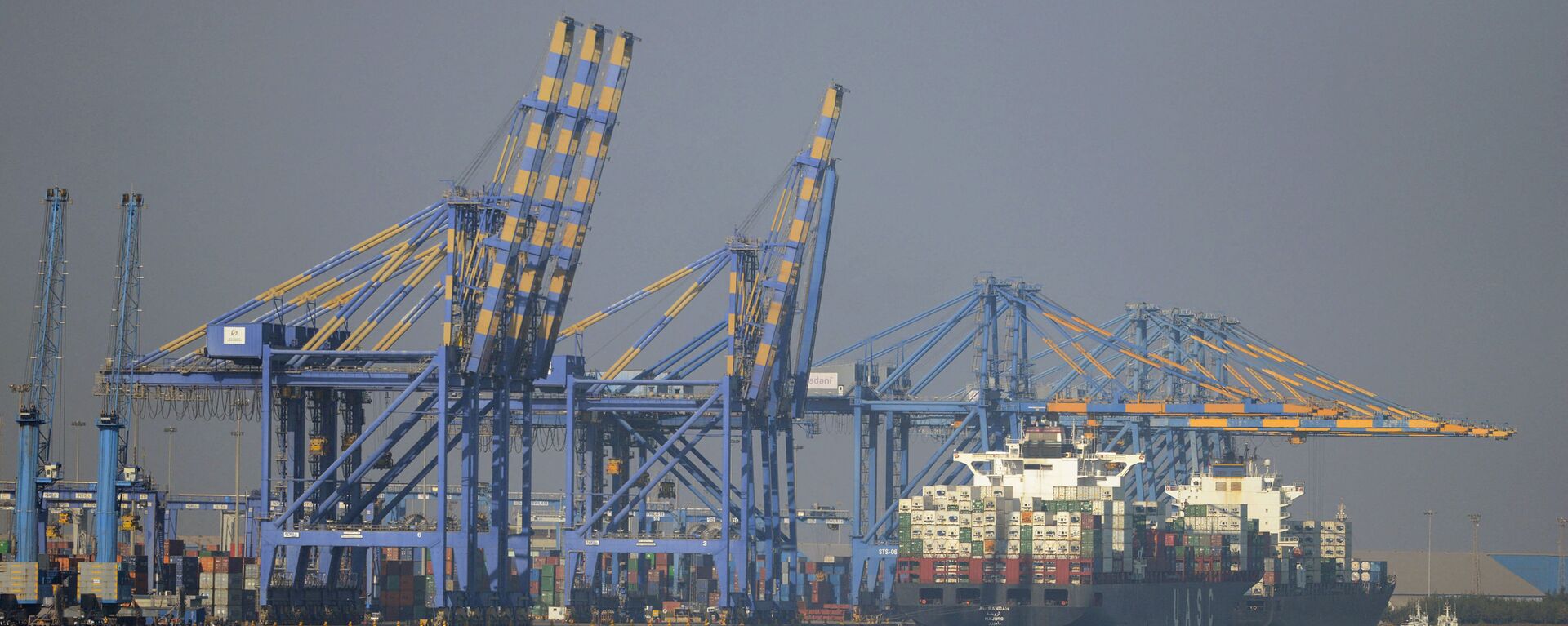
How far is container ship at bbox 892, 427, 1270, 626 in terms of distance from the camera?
68750mm

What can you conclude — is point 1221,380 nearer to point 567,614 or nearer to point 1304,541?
point 1304,541

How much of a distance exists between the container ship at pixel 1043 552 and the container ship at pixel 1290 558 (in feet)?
31.0

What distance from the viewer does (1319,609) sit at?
302ft

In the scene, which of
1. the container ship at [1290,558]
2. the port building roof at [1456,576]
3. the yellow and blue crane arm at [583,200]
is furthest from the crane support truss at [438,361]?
the port building roof at [1456,576]

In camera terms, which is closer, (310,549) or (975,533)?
(310,549)

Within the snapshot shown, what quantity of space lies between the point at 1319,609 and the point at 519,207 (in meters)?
44.9

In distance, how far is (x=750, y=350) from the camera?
252ft

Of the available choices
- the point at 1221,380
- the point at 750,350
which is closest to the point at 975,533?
the point at 750,350

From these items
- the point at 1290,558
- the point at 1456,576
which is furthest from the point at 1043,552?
the point at 1456,576

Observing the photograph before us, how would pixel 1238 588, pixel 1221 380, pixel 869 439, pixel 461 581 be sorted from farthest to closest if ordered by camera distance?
pixel 1221 380
pixel 869 439
pixel 1238 588
pixel 461 581

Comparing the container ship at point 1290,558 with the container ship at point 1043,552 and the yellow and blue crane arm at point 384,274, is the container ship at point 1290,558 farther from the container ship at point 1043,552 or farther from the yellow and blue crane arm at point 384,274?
the yellow and blue crane arm at point 384,274

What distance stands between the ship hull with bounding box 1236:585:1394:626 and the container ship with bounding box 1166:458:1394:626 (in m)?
0.03

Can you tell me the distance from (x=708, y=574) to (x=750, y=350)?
750 inches

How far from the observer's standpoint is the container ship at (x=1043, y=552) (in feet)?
226
